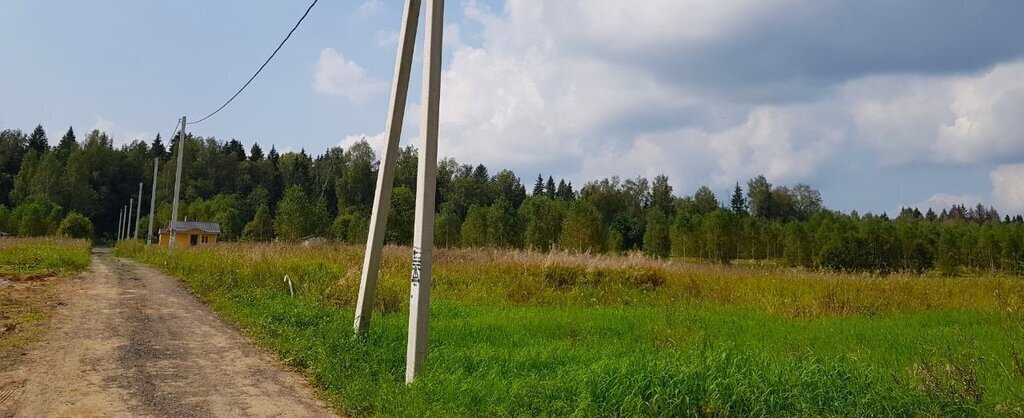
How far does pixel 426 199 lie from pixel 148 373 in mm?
3639

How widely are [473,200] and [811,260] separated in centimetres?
5146

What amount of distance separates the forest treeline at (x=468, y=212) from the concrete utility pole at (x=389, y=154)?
43.1 feet

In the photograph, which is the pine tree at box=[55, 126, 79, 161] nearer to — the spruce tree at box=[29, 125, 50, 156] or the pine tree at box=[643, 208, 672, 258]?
the spruce tree at box=[29, 125, 50, 156]

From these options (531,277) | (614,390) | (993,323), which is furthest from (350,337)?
(993,323)

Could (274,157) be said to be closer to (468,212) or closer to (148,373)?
(468,212)

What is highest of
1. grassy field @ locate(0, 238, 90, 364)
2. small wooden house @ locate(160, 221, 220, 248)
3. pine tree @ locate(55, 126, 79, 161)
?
pine tree @ locate(55, 126, 79, 161)

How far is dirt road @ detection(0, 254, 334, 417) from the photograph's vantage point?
596 cm

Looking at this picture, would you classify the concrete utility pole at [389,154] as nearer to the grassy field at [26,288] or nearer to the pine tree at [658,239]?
the grassy field at [26,288]

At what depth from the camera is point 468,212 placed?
63.2 m

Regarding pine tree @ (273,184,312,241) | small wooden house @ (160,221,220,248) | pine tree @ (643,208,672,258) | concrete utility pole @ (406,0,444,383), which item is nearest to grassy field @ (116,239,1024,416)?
concrete utility pole @ (406,0,444,383)

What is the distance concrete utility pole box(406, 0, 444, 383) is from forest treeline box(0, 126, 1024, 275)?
15.0 m

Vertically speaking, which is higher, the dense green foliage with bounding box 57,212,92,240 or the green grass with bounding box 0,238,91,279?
the dense green foliage with bounding box 57,212,92,240

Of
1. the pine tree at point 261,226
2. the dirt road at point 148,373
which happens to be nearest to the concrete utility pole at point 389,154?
the dirt road at point 148,373

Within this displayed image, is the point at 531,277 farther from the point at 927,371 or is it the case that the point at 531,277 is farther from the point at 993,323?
the point at 927,371
